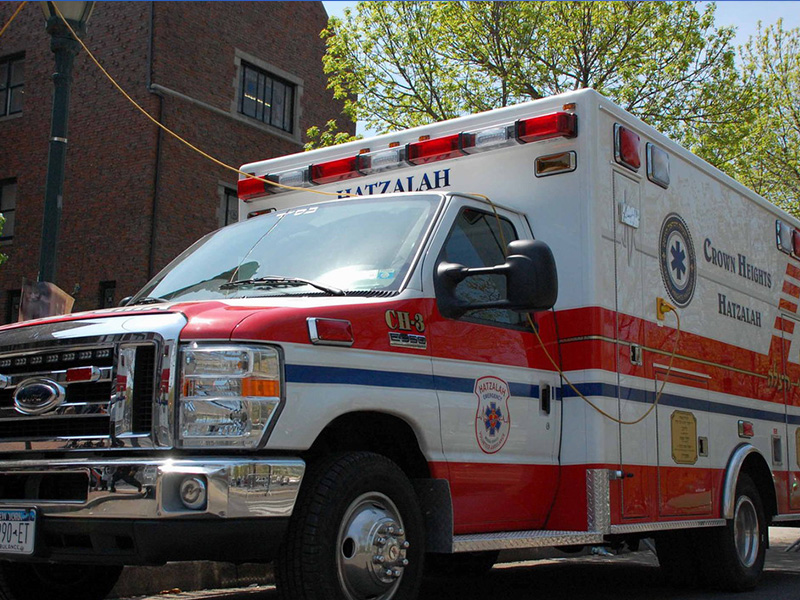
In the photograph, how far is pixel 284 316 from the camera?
4434mm

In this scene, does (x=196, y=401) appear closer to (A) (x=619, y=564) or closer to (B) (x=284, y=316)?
(B) (x=284, y=316)

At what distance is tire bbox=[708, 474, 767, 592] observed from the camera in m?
7.59

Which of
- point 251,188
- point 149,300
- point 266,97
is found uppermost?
point 266,97

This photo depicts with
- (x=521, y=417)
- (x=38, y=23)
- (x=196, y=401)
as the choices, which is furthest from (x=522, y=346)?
(x=38, y=23)

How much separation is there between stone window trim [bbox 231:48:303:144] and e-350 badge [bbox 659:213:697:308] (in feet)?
52.3

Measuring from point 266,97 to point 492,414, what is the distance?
739 inches

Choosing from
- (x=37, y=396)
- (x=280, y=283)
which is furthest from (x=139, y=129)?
(x=37, y=396)

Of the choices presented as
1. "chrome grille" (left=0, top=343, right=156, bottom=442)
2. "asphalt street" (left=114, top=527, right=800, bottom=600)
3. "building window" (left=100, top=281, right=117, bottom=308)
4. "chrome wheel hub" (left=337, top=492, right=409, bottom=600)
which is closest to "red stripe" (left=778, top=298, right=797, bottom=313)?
"asphalt street" (left=114, top=527, right=800, bottom=600)

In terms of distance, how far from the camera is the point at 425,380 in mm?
5078

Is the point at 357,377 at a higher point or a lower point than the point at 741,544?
higher

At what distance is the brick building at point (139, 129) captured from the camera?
20.3 m

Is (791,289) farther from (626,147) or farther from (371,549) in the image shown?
(371,549)

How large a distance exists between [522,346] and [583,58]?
12.7 meters

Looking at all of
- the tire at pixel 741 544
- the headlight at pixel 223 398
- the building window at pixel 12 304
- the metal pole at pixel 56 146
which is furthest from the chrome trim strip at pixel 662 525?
the building window at pixel 12 304
